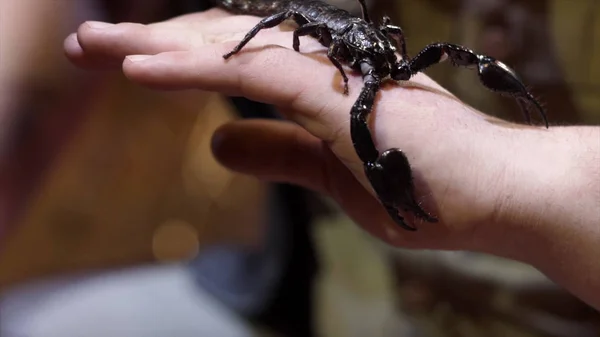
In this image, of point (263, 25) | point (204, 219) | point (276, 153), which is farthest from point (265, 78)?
point (204, 219)

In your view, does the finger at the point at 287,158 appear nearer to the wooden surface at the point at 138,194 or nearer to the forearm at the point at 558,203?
the forearm at the point at 558,203

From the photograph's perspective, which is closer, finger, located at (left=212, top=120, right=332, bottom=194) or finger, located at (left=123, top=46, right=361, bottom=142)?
finger, located at (left=123, top=46, right=361, bottom=142)

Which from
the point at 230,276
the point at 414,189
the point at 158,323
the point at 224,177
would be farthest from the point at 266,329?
the point at 414,189

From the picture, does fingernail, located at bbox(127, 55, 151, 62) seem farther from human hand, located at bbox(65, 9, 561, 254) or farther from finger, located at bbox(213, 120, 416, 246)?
finger, located at bbox(213, 120, 416, 246)

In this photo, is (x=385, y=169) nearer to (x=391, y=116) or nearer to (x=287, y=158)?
(x=391, y=116)

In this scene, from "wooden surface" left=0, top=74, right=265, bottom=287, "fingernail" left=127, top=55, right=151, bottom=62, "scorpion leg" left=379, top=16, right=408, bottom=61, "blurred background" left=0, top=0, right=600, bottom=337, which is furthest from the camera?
"wooden surface" left=0, top=74, right=265, bottom=287

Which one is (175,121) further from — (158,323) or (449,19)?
(449,19)

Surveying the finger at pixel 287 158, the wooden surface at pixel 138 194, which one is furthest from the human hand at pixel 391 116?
the wooden surface at pixel 138 194

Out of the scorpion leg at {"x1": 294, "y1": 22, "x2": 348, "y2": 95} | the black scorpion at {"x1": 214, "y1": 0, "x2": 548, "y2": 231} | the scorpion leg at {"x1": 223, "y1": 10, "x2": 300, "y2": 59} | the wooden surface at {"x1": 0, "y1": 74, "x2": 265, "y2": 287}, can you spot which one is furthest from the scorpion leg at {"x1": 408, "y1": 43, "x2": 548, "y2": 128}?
the wooden surface at {"x1": 0, "y1": 74, "x2": 265, "y2": 287}
